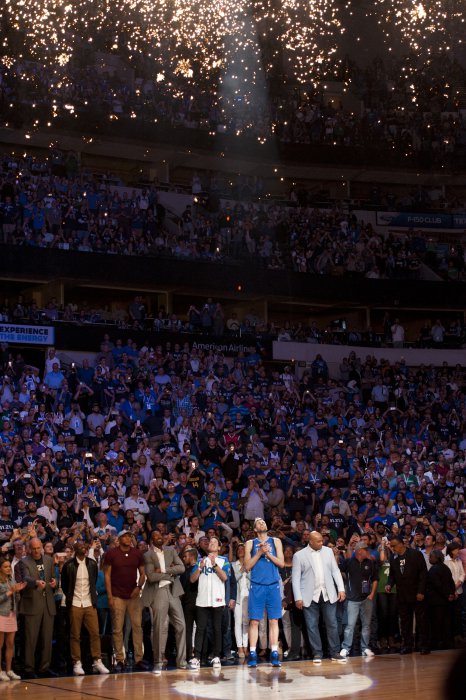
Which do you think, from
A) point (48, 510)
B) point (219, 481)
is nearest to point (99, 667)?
point (48, 510)

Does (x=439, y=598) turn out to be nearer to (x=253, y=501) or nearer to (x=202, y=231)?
(x=253, y=501)

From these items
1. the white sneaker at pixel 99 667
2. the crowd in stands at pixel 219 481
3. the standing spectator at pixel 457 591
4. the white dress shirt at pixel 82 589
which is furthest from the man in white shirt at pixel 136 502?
the standing spectator at pixel 457 591

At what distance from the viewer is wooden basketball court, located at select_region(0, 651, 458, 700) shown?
33.9ft

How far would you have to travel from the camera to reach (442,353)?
3447 centimetres

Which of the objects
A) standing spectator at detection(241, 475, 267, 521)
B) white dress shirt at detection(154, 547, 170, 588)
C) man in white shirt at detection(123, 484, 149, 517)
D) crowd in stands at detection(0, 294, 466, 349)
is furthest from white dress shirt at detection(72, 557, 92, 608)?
crowd in stands at detection(0, 294, 466, 349)

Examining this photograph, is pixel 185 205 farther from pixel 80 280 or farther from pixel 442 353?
pixel 442 353

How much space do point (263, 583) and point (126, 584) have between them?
191 centimetres

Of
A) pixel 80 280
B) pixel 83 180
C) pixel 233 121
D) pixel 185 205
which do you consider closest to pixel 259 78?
pixel 233 121

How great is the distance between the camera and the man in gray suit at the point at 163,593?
1298 cm

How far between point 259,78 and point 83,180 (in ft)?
32.5

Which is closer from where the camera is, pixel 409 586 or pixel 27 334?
pixel 409 586

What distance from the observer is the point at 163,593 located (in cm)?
1310

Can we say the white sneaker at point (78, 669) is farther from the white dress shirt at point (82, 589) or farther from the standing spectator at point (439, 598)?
the standing spectator at point (439, 598)

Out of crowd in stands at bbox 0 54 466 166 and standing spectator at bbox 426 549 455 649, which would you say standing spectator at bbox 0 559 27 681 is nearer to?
standing spectator at bbox 426 549 455 649
